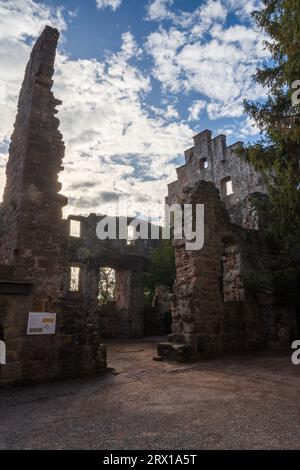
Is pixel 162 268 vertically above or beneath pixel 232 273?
above

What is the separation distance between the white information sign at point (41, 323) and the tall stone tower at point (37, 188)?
1.45 feet

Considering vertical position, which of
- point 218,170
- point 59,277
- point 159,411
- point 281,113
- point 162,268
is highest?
point 218,170

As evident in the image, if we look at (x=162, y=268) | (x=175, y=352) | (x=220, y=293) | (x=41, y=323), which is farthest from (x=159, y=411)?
(x=162, y=268)

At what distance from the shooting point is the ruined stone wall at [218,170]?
2061 cm

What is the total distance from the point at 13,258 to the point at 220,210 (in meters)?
6.16

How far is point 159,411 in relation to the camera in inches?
153

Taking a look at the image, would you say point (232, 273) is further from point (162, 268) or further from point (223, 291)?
point (162, 268)

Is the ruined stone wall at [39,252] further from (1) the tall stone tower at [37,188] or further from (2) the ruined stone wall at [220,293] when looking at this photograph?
(2) the ruined stone wall at [220,293]

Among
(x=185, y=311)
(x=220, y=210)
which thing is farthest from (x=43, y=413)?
(x=220, y=210)

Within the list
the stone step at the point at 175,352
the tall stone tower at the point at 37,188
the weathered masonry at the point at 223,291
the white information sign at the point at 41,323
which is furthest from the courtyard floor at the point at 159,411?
the tall stone tower at the point at 37,188

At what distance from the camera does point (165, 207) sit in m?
25.3

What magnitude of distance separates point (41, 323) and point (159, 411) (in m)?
2.96

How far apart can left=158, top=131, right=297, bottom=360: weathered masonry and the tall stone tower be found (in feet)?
11.9

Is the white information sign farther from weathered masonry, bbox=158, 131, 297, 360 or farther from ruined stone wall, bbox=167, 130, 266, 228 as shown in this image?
ruined stone wall, bbox=167, 130, 266, 228
